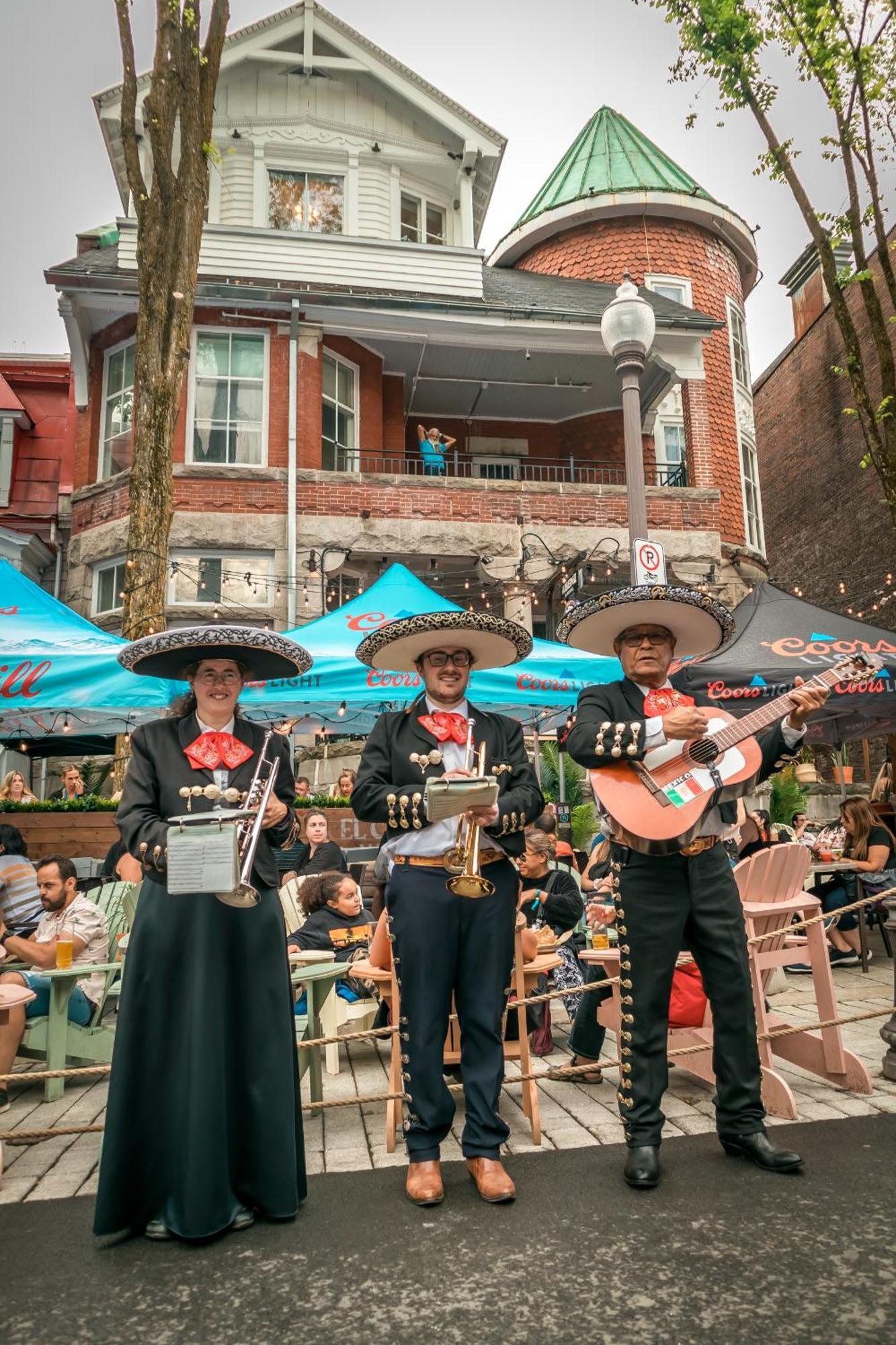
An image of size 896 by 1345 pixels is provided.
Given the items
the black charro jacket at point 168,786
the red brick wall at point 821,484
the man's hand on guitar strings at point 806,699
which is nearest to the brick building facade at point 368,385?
the red brick wall at point 821,484

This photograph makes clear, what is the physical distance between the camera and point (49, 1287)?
288 cm

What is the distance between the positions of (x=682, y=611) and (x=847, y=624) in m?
5.16

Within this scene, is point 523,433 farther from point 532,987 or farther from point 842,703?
point 532,987

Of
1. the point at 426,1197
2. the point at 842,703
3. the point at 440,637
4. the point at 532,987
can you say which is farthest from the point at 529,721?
the point at 426,1197

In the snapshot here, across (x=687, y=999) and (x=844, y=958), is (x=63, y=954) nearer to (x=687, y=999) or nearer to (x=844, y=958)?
(x=687, y=999)

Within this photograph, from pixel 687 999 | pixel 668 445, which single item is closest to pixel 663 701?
pixel 687 999

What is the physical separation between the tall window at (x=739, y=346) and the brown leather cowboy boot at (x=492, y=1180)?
2044cm

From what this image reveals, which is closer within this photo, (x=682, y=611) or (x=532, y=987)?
(x=682, y=611)

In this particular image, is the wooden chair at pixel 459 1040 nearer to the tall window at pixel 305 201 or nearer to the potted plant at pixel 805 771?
the potted plant at pixel 805 771

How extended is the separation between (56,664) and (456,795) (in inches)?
209

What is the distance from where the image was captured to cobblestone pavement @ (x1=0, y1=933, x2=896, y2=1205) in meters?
4.12

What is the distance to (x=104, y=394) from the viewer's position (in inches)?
657

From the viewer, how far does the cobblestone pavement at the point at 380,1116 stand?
13.5 feet

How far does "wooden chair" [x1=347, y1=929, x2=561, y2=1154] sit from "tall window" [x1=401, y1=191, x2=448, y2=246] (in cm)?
1629
